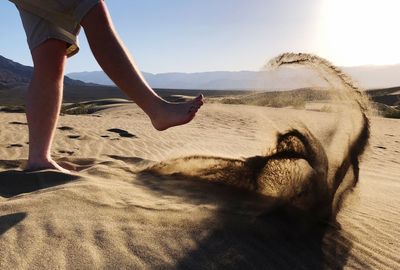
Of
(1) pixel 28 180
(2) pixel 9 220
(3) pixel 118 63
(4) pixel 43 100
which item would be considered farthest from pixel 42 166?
(2) pixel 9 220

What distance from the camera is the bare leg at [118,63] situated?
222 cm

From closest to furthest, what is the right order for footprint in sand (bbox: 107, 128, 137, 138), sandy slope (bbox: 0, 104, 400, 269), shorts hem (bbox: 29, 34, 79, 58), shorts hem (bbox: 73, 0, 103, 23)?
1. sandy slope (bbox: 0, 104, 400, 269)
2. shorts hem (bbox: 73, 0, 103, 23)
3. shorts hem (bbox: 29, 34, 79, 58)
4. footprint in sand (bbox: 107, 128, 137, 138)

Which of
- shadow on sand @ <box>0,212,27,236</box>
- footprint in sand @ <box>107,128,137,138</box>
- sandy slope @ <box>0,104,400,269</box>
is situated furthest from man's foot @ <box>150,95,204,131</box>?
footprint in sand @ <box>107,128,137,138</box>

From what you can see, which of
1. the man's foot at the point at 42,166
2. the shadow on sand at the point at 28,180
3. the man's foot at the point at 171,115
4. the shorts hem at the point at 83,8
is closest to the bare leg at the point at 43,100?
the man's foot at the point at 42,166

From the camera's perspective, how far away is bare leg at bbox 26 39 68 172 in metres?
2.53

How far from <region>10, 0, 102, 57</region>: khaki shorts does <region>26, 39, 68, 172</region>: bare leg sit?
50 mm

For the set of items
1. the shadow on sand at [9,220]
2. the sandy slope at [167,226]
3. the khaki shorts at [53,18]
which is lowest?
the sandy slope at [167,226]

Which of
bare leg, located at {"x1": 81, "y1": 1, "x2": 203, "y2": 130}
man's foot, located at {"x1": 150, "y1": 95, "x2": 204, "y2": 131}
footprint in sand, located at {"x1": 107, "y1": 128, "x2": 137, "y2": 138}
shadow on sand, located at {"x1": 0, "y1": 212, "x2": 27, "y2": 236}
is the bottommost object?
footprint in sand, located at {"x1": 107, "y1": 128, "x2": 137, "y2": 138}

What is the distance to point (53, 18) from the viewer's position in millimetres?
2377

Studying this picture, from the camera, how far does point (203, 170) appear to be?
267cm

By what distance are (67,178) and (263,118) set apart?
3.78ft

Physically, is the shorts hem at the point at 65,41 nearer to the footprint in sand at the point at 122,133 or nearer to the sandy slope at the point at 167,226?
the sandy slope at the point at 167,226

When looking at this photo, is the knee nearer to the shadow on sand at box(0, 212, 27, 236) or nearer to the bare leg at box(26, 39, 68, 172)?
the bare leg at box(26, 39, 68, 172)

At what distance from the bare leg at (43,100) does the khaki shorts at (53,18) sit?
5 centimetres
